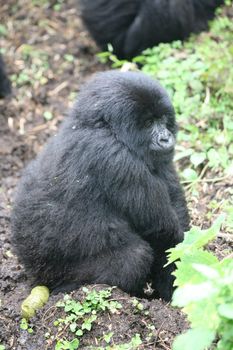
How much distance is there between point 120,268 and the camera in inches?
161

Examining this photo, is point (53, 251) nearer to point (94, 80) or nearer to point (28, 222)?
point (28, 222)

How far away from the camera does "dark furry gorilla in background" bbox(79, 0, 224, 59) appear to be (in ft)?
23.5

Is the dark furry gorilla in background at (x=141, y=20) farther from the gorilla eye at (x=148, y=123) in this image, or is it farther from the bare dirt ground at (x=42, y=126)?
the gorilla eye at (x=148, y=123)

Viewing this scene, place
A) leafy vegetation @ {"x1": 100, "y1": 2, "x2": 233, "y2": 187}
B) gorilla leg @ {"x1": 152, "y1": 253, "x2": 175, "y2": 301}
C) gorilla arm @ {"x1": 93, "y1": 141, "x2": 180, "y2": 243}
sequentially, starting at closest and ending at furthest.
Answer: gorilla arm @ {"x1": 93, "y1": 141, "x2": 180, "y2": 243}
gorilla leg @ {"x1": 152, "y1": 253, "x2": 175, "y2": 301}
leafy vegetation @ {"x1": 100, "y1": 2, "x2": 233, "y2": 187}

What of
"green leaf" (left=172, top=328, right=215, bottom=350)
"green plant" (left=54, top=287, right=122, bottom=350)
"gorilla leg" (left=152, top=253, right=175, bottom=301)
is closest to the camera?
"green leaf" (left=172, top=328, right=215, bottom=350)

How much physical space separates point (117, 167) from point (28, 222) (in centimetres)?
72

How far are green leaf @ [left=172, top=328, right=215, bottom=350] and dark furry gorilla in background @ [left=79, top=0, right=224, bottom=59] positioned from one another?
5162mm

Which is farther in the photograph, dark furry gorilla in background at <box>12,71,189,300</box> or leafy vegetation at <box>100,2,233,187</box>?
leafy vegetation at <box>100,2,233,187</box>

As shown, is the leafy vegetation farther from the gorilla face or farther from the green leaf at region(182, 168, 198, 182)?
the gorilla face

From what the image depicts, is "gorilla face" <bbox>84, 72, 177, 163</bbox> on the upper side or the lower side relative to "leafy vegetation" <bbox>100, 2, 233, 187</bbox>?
Answer: upper

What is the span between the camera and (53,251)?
414 centimetres

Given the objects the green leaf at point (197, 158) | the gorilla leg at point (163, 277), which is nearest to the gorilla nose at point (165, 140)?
the gorilla leg at point (163, 277)

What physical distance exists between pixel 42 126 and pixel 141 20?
5.51 feet

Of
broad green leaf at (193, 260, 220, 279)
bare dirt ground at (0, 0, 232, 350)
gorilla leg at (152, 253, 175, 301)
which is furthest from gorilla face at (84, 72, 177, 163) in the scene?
broad green leaf at (193, 260, 220, 279)
